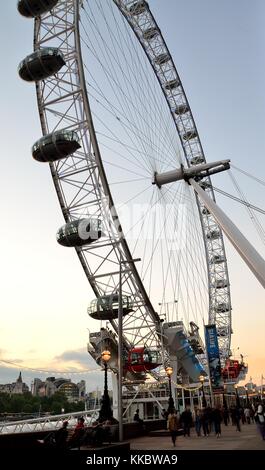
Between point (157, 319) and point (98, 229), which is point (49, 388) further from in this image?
point (98, 229)

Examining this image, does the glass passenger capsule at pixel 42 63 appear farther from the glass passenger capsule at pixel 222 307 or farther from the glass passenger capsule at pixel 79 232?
the glass passenger capsule at pixel 222 307

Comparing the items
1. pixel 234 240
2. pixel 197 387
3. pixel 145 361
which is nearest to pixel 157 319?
pixel 145 361

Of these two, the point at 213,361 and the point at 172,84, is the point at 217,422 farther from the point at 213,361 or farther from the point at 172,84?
the point at 172,84

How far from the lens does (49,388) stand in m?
174

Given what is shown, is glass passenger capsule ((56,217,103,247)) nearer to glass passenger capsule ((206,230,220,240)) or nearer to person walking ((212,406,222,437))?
person walking ((212,406,222,437))

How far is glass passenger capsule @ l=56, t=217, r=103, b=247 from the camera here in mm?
29250

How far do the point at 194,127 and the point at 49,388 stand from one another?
144893 mm

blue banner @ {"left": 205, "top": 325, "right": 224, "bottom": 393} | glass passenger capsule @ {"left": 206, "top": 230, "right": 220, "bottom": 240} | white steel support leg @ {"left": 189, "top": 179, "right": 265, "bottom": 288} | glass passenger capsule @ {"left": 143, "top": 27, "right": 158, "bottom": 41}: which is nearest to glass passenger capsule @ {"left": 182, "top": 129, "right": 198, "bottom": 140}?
glass passenger capsule @ {"left": 143, "top": 27, "right": 158, "bottom": 41}

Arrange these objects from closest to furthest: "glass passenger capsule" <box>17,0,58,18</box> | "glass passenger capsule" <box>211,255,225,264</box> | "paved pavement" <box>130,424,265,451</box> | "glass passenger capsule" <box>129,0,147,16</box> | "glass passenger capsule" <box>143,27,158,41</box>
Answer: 1. "paved pavement" <box>130,424,265,451</box>
2. "glass passenger capsule" <box>17,0,58,18</box>
3. "glass passenger capsule" <box>129,0,147,16</box>
4. "glass passenger capsule" <box>143,27,158,41</box>
5. "glass passenger capsule" <box>211,255,225,264</box>

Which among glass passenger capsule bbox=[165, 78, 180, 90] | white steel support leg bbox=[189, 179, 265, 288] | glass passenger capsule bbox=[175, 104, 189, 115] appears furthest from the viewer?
glass passenger capsule bbox=[175, 104, 189, 115]

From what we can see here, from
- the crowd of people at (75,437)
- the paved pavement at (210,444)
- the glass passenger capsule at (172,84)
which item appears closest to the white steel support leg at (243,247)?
the paved pavement at (210,444)

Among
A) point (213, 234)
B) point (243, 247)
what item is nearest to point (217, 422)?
point (243, 247)

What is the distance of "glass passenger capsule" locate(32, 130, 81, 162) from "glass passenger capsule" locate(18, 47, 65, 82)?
3.59 meters

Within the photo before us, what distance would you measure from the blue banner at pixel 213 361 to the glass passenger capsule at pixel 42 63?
96.2ft
